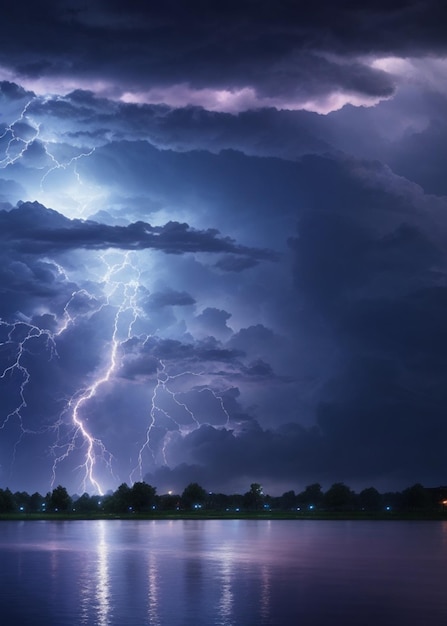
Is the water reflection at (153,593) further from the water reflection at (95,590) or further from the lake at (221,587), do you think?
the water reflection at (95,590)

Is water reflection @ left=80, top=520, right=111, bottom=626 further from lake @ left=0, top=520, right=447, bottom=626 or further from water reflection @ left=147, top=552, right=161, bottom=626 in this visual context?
water reflection @ left=147, top=552, right=161, bottom=626

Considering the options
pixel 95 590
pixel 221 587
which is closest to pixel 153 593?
pixel 95 590

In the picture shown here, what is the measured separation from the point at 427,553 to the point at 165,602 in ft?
111

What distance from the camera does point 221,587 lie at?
41.8m

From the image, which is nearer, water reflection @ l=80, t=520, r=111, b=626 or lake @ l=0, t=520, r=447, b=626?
water reflection @ l=80, t=520, r=111, b=626

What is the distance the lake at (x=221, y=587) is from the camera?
33156 mm

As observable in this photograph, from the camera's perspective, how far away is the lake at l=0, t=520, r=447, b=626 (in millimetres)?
33156

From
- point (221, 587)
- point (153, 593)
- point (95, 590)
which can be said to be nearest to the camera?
point (153, 593)

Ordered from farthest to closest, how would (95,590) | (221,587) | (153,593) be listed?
(221,587) < (95,590) < (153,593)

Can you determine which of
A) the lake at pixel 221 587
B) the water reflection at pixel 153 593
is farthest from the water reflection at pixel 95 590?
the water reflection at pixel 153 593

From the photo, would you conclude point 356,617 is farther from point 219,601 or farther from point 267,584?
point 267,584

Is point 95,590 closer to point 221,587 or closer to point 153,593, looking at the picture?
point 153,593

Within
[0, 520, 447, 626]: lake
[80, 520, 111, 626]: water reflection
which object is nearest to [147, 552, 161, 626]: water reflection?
[0, 520, 447, 626]: lake

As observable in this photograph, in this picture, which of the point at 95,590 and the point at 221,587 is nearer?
the point at 95,590
